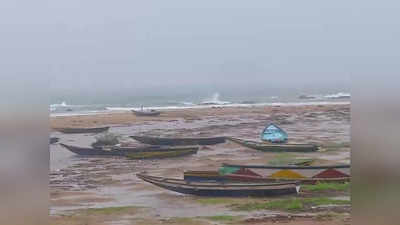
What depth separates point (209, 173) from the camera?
4059 mm

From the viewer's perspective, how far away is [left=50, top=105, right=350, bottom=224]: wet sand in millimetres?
4020

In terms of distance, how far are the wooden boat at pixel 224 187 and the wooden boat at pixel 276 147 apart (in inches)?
8.3

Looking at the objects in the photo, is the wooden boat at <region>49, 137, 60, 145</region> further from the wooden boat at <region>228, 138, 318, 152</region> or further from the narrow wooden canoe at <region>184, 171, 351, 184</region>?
the wooden boat at <region>228, 138, 318, 152</region>

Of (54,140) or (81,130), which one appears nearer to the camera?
(54,140)

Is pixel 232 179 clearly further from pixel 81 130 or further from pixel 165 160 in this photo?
pixel 81 130

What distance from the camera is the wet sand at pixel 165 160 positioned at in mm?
4020

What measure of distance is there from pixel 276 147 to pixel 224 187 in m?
0.41

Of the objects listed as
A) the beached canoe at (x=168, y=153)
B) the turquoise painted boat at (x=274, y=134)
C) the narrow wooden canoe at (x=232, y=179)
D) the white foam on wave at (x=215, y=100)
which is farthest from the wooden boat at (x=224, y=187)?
the white foam on wave at (x=215, y=100)

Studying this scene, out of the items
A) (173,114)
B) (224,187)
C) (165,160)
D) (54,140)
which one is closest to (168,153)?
(165,160)

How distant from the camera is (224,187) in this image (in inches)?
160

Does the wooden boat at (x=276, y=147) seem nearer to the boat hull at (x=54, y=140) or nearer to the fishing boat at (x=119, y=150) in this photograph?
the fishing boat at (x=119, y=150)
